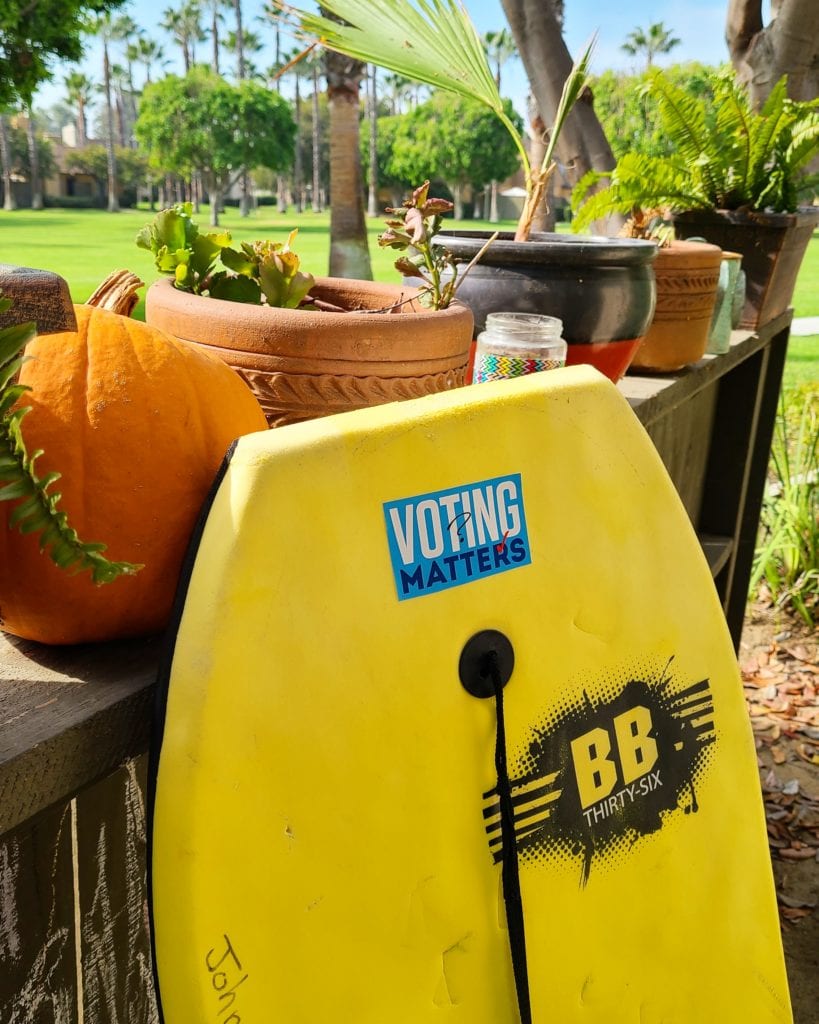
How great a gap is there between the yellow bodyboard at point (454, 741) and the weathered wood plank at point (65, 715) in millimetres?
41

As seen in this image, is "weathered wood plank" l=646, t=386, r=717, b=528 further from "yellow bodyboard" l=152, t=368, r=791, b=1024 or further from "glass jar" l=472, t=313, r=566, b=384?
"yellow bodyboard" l=152, t=368, r=791, b=1024

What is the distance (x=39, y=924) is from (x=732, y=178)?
257 centimetres

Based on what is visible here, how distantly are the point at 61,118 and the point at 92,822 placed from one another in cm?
13197

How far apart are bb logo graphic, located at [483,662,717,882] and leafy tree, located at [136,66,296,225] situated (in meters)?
45.3

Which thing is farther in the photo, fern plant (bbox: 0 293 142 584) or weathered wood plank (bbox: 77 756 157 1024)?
weathered wood plank (bbox: 77 756 157 1024)

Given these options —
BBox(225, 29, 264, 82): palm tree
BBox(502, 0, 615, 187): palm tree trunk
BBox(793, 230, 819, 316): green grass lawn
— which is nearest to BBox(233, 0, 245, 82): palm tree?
BBox(225, 29, 264, 82): palm tree

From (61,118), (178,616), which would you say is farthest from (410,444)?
(61,118)

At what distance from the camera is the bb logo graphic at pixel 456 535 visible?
2.64ft

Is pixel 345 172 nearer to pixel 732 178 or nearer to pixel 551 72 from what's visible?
pixel 551 72

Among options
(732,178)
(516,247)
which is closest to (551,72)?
(732,178)

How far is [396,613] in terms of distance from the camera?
0.80 m

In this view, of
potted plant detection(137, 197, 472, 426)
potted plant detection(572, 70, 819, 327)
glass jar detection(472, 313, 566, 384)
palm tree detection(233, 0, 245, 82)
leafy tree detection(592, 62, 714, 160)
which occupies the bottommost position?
glass jar detection(472, 313, 566, 384)

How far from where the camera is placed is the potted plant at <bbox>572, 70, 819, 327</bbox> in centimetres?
251

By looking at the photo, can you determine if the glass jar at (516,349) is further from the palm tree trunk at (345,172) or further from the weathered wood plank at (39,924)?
the palm tree trunk at (345,172)
